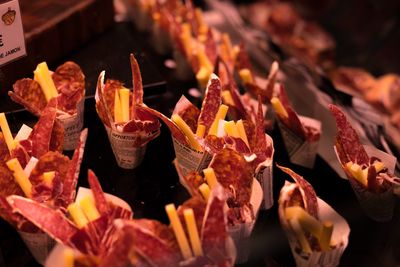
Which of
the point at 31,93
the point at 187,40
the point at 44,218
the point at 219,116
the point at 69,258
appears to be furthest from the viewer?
the point at 187,40

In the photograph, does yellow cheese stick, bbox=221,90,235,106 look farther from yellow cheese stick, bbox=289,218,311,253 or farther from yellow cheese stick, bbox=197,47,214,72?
yellow cheese stick, bbox=289,218,311,253

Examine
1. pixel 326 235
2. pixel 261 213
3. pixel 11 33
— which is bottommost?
pixel 261 213

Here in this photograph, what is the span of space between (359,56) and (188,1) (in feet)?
3.62

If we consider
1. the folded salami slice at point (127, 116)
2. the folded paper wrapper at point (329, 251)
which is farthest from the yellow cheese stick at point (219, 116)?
the folded paper wrapper at point (329, 251)

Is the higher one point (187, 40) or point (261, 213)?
point (187, 40)

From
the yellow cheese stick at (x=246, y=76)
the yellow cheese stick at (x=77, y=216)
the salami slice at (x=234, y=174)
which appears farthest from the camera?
the yellow cheese stick at (x=246, y=76)

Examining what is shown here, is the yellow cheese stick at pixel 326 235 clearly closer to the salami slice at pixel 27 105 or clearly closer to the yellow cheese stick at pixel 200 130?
the yellow cheese stick at pixel 200 130

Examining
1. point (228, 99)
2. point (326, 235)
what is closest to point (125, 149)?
point (228, 99)

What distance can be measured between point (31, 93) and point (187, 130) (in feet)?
1.34

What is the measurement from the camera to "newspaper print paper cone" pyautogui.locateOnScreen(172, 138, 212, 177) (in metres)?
1.10

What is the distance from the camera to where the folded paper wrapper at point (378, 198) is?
1125 mm

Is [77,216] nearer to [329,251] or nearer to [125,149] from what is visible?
[125,149]

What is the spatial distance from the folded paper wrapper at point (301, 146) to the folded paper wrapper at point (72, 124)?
504 mm

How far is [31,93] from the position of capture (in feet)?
4.01
